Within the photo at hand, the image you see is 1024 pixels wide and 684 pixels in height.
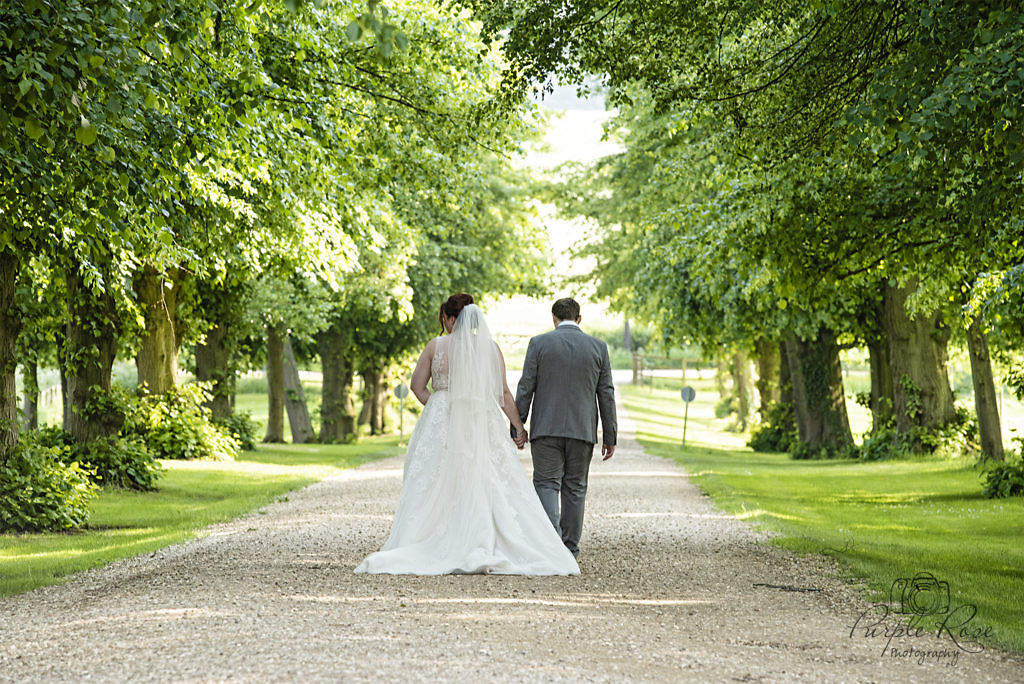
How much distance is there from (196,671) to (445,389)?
459 cm

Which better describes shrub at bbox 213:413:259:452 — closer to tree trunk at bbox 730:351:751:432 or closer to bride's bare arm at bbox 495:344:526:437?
Result: bride's bare arm at bbox 495:344:526:437

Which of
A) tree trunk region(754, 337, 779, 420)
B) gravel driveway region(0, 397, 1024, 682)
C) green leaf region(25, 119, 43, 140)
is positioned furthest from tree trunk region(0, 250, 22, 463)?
tree trunk region(754, 337, 779, 420)

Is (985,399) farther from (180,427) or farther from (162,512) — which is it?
(180,427)

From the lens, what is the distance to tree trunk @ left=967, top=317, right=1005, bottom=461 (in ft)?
60.0

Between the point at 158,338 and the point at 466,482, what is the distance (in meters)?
13.8

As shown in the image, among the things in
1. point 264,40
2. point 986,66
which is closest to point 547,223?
point 264,40

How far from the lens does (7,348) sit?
38.2 feet

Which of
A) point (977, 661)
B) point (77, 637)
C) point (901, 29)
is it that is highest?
point (901, 29)

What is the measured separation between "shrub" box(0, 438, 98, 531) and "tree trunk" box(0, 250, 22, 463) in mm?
163

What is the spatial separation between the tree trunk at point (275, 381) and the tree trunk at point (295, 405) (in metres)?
0.92

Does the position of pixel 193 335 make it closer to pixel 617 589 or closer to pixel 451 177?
pixel 451 177

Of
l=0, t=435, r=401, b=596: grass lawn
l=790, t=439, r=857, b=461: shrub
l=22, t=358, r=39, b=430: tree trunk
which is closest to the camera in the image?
l=0, t=435, r=401, b=596: grass lawn

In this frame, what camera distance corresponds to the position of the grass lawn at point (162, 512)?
9.75 m

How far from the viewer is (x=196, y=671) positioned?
519cm
